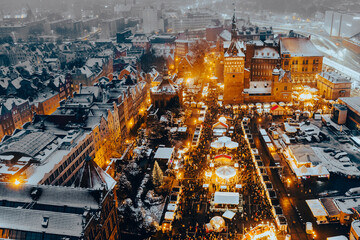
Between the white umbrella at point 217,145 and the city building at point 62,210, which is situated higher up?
the city building at point 62,210

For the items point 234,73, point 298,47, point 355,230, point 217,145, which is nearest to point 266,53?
point 298,47

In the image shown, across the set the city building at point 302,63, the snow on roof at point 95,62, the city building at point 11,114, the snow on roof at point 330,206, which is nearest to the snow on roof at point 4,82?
the city building at point 11,114

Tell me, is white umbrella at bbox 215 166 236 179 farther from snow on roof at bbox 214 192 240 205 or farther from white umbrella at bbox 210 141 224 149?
white umbrella at bbox 210 141 224 149

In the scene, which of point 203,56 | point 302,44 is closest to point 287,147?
point 302,44

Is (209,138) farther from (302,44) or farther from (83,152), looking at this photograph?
(302,44)

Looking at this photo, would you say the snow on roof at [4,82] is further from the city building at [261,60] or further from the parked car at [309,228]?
the parked car at [309,228]

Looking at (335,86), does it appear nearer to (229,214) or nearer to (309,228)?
(309,228)
